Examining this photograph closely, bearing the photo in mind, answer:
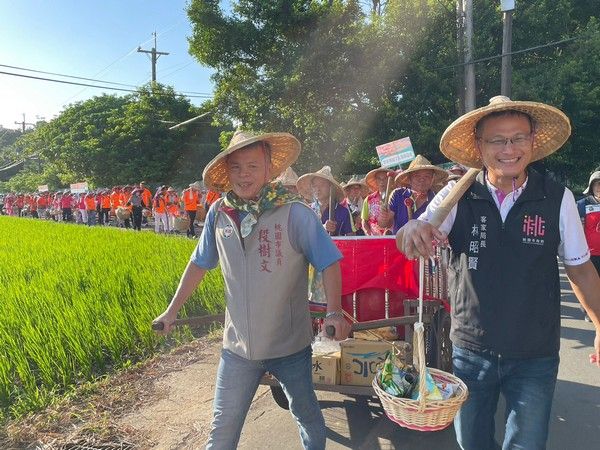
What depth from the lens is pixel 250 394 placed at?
7.34 ft

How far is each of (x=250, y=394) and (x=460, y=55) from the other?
14007 millimetres

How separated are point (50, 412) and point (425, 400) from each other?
2.72 m

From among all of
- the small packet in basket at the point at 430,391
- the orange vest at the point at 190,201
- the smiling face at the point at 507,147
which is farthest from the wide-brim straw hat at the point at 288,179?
the orange vest at the point at 190,201

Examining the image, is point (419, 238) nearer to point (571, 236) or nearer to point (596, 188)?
point (571, 236)

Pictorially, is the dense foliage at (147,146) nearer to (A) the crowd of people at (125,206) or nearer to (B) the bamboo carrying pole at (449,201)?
(A) the crowd of people at (125,206)

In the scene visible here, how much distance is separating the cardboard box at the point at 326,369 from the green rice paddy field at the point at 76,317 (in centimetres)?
188

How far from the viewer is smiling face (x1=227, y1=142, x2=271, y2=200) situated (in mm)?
2268

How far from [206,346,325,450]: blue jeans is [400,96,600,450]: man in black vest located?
687 millimetres

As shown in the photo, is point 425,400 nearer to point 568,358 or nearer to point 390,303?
point 390,303

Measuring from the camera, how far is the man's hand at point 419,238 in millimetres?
1705

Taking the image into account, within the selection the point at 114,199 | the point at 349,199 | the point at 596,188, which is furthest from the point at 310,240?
the point at 114,199

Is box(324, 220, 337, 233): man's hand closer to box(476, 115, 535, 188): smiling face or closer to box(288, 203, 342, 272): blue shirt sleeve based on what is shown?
box(288, 203, 342, 272): blue shirt sleeve

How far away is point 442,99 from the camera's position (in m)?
14.4

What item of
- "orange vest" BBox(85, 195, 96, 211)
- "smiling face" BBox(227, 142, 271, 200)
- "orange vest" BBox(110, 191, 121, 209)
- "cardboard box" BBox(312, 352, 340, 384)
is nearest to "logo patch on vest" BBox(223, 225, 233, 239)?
"smiling face" BBox(227, 142, 271, 200)
